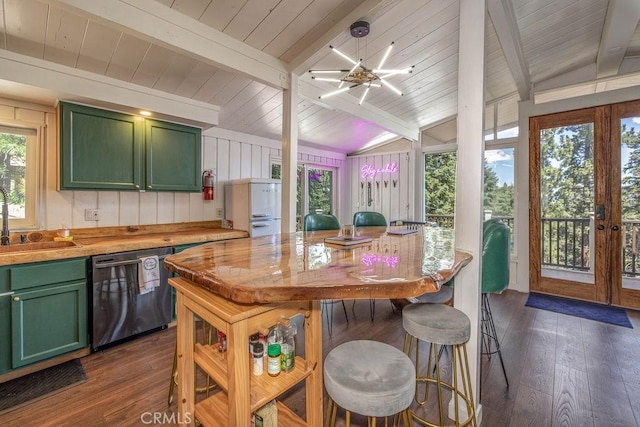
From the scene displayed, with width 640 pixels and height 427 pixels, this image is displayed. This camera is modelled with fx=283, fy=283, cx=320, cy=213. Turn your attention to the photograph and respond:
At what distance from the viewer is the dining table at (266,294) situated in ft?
2.95

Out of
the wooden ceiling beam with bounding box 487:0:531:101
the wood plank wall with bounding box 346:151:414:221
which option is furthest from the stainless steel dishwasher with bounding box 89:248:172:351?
the wood plank wall with bounding box 346:151:414:221

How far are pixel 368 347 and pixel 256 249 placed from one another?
2.51ft

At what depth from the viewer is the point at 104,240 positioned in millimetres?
2574

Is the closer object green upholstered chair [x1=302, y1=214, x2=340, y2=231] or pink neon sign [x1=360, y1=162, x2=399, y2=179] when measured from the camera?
green upholstered chair [x1=302, y1=214, x2=340, y2=231]

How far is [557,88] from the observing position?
3979mm

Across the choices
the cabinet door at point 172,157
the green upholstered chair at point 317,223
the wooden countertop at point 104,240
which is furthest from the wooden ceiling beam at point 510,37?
the wooden countertop at point 104,240

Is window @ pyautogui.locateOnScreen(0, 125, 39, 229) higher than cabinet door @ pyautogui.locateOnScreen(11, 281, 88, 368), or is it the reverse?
window @ pyautogui.locateOnScreen(0, 125, 39, 229)

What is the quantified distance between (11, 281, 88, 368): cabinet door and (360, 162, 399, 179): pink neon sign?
4.86 m

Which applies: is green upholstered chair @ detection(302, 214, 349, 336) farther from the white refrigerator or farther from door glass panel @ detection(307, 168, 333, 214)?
door glass panel @ detection(307, 168, 333, 214)

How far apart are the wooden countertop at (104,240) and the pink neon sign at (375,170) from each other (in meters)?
3.31

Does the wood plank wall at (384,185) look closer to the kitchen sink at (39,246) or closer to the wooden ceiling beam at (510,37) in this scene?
the wooden ceiling beam at (510,37)

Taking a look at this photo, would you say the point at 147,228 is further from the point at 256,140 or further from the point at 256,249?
the point at 256,249

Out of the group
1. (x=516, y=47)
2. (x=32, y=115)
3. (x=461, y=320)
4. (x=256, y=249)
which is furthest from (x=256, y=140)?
(x=461, y=320)

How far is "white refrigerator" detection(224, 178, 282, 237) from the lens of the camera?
133 inches
